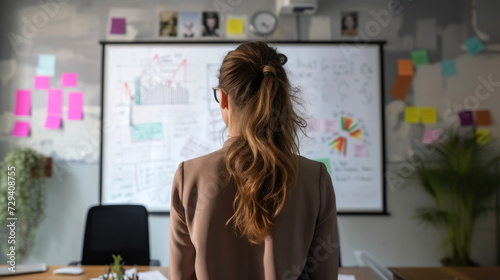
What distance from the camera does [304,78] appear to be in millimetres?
3316

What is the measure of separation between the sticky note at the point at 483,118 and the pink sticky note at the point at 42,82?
3511 mm

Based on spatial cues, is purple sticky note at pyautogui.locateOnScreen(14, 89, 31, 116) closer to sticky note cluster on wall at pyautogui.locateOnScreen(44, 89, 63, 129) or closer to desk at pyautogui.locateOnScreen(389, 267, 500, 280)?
sticky note cluster on wall at pyautogui.locateOnScreen(44, 89, 63, 129)

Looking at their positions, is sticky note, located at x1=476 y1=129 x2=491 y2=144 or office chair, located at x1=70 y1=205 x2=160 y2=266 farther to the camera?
sticky note, located at x1=476 y1=129 x2=491 y2=144

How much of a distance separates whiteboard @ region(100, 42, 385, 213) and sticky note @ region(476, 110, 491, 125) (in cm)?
82

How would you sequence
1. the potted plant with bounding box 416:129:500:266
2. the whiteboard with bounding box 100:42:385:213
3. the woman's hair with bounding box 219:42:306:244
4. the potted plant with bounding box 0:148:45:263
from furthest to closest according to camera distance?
the whiteboard with bounding box 100:42:385:213 → the potted plant with bounding box 416:129:500:266 → the potted plant with bounding box 0:148:45:263 → the woman's hair with bounding box 219:42:306:244

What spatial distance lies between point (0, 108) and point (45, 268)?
178 centimetres

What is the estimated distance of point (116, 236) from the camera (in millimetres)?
2580

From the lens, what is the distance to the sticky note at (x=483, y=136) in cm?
330

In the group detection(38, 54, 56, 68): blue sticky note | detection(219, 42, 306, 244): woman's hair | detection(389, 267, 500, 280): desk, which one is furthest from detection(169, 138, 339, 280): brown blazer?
detection(38, 54, 56, 68): blue sticky note

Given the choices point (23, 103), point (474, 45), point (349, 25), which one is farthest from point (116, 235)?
point (474, 45)

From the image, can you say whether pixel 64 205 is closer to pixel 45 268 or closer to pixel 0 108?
pixel 0 108

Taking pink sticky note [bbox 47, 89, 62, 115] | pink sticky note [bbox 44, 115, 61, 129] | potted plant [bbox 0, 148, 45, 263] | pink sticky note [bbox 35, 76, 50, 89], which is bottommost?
potted plant [bbox 0, 148, 45, 263]

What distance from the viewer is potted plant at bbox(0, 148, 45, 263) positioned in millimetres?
2965

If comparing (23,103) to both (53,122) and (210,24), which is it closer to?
(53,122)
